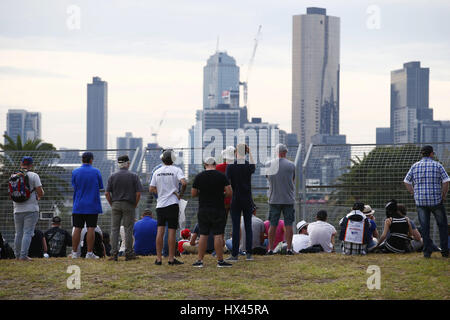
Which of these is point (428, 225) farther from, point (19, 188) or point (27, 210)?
point (19, 188)

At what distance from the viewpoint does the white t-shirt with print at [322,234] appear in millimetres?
12758

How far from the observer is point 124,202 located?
1142 cm

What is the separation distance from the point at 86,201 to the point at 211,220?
2.57m

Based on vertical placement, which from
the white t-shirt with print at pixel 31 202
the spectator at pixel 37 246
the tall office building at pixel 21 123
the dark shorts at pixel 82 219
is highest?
the tall office building at pixel 21 123

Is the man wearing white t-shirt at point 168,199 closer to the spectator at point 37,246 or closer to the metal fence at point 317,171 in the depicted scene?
the spectator at point 37,246

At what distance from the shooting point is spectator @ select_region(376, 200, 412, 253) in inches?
465

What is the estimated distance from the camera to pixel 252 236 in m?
11.9

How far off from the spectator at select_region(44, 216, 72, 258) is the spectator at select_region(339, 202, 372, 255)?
5.58m

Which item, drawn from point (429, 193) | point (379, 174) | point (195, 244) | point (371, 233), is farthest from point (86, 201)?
point (379, 174)

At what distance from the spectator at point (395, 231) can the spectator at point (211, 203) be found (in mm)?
3210

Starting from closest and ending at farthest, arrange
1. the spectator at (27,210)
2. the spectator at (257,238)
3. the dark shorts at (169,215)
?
the dark shorts at (169,215) → the spectator at (27,210) → the spectator at (257,238)

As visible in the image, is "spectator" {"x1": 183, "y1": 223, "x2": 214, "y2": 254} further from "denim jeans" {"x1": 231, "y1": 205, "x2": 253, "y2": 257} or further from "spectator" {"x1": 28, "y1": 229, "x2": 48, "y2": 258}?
"spectator" {"x1": 28, "y1": 229, "x2": 48, "y2": 258}

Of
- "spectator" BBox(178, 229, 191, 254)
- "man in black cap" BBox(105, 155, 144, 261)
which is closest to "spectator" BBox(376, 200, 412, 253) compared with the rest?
"spectator" BBox(178, 229, 191, 254)

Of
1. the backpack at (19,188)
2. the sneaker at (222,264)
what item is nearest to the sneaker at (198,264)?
the sneaker at (222,264)
